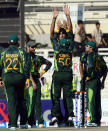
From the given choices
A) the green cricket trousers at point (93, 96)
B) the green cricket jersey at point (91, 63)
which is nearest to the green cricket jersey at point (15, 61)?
the green cricket jersey at point (91, 63)

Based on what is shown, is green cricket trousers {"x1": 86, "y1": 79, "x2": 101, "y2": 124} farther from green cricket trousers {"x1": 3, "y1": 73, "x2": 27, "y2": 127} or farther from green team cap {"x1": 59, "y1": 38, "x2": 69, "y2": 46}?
green cricket trousers {"x1": 3, "y1": 73, "x2": 27, "y2": 127}

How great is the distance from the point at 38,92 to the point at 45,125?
975 mm

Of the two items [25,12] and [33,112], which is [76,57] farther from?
[33,112]

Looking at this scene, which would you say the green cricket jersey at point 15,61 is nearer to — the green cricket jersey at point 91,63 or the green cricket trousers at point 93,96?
the green cricket jersey at point 91,63

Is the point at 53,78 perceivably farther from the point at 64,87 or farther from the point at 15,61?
the point at 15,61

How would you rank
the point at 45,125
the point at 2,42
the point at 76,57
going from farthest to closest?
1. the point at 2,42
2. the point at 76,57
3. the point at 45,125

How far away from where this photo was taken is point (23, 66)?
10266 millimetres

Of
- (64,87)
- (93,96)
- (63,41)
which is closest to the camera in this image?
(63,41)

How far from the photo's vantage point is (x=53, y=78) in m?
11.5

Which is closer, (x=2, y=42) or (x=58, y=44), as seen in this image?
(x=58, y=44)

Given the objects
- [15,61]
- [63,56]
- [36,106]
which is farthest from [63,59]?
[15,61]

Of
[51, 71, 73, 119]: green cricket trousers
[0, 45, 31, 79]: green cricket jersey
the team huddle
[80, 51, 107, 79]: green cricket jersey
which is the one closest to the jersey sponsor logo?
the team huddle

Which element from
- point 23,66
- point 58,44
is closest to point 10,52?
point 23,66

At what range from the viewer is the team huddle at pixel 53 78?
1020 centimetres
